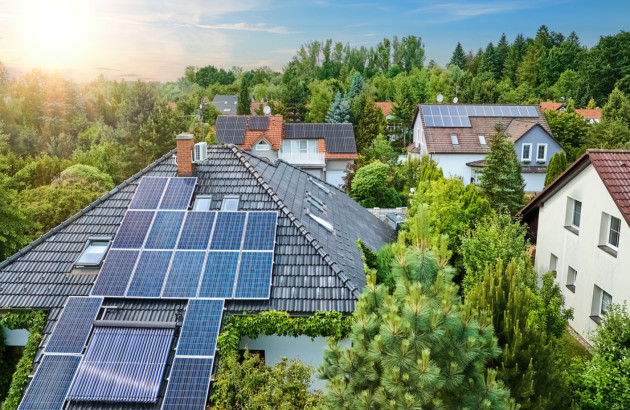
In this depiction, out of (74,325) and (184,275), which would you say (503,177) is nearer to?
(184,275)

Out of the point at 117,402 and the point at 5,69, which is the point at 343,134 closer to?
the point at 117,402

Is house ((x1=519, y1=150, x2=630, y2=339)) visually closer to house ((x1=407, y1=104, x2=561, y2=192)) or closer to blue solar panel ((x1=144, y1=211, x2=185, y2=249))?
blue solar panel ((x1=144, y1=211, x2=185, y2=249))

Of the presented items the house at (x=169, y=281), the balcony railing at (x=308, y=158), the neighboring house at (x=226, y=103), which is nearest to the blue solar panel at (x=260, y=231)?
the house at (x=169, y=281)

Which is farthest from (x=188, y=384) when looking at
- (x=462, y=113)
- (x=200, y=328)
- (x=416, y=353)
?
(x=462, y=113)

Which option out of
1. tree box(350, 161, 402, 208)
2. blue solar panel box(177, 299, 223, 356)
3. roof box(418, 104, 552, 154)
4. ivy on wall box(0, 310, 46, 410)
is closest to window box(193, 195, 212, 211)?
blue solar panel box(177, 299, 223, 356)

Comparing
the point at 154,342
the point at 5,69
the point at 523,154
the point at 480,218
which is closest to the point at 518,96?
the point at 523,154
